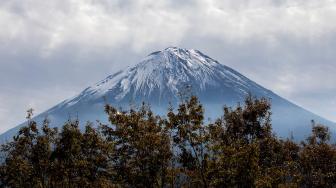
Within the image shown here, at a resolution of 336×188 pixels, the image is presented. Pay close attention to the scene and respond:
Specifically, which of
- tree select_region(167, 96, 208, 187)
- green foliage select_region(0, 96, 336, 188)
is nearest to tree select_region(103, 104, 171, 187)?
green foliage select_region(0, 96, 336, 188)

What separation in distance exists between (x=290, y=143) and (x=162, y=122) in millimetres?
39935

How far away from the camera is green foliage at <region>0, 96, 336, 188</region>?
4488 centimetres

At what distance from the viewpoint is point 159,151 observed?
4712cm

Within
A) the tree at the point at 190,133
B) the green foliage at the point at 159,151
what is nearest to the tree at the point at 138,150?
the green foliage at the point at 159,151

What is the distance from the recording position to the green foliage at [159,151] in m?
44.9

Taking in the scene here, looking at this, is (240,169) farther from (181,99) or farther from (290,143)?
(290,143)

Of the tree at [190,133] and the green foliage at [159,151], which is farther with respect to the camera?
the tree at [190,133]

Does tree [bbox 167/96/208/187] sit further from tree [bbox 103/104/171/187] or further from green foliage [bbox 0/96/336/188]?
tree [bbox 103/104/171/187]

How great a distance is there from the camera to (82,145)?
62062mm

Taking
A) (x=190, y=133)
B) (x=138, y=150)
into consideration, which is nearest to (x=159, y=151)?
(x=138, y=150)

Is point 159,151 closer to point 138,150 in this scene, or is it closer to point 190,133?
point 138,150

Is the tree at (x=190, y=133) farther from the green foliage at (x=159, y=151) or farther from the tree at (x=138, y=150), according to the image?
the tree at (x=138, y=150)

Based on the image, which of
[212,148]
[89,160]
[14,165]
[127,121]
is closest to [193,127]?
[212,148]

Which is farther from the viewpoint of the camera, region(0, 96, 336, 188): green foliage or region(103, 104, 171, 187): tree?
region(103, 104, 171, 187): tree
